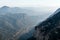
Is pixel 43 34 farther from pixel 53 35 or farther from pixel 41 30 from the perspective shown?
pixel 53 35

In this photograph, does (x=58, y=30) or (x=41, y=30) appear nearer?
(x=58, y=30)

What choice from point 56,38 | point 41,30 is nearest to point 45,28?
point 41,30

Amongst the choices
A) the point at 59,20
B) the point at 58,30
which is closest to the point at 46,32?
the point at 58,30

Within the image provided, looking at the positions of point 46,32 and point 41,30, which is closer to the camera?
point 46,32

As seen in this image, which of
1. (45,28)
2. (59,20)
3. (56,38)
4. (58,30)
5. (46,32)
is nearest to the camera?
(56,38)

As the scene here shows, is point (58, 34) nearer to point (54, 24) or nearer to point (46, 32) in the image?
point (46, 32)

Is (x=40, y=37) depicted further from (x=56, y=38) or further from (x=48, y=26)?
(x=56, y=38)

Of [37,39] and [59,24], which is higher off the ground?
[59,24]

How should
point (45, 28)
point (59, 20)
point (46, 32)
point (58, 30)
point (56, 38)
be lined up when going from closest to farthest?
point (56, 38)
point (58, 30)
point (46, 32)
point (45, 28)
point (59, 20)
